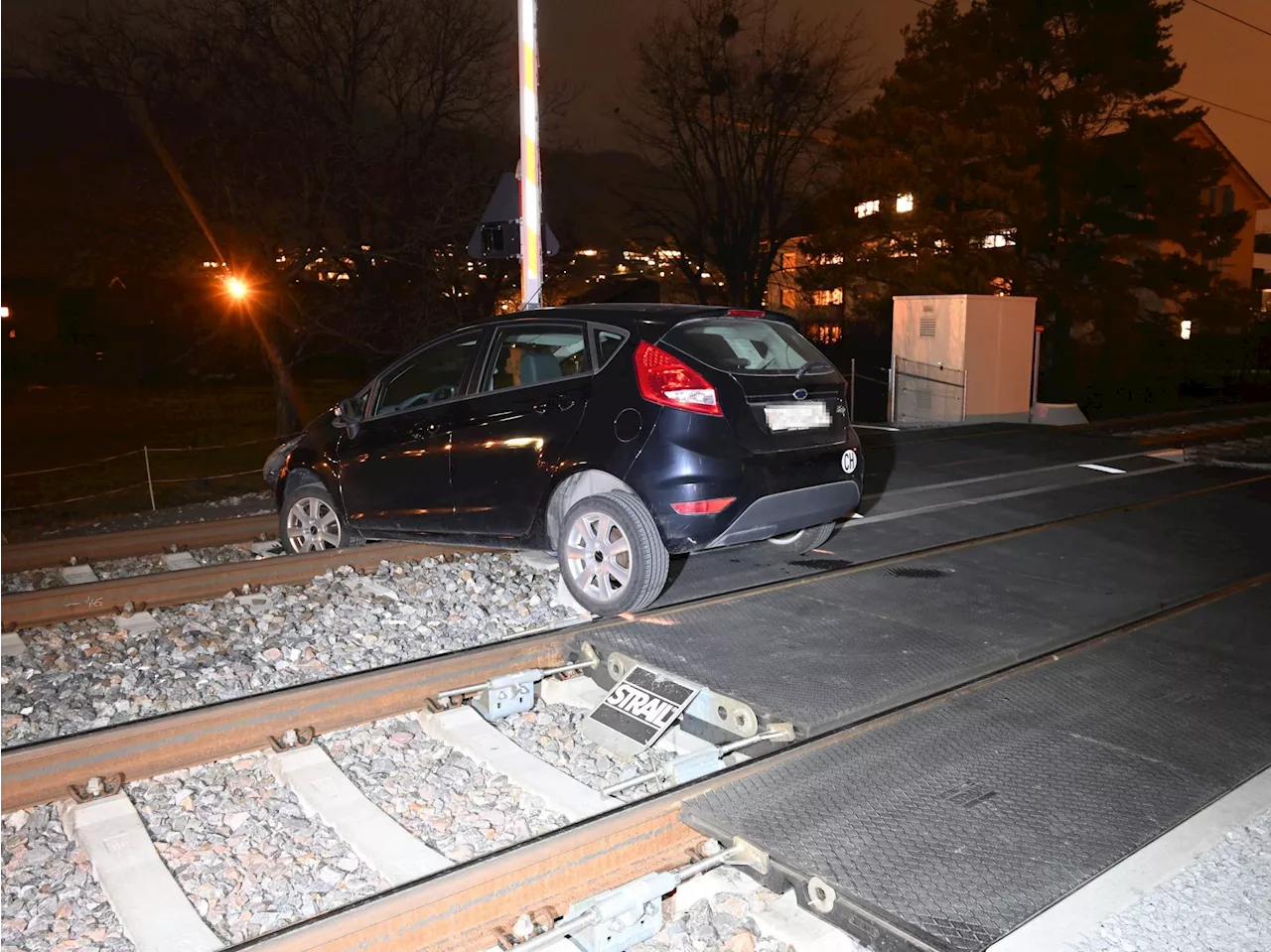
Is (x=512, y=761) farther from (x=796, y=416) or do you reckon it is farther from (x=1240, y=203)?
(x=1240, y=203)

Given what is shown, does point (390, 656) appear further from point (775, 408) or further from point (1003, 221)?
point (1003, 221)

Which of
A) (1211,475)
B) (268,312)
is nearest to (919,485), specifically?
(1211,475)

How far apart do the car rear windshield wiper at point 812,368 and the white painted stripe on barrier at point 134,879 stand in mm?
3991

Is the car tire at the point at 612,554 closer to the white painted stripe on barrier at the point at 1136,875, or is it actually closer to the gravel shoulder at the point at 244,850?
the gravel shoulder at the point at 244,850

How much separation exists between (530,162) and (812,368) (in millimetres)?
4141

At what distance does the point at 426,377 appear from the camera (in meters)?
7.13

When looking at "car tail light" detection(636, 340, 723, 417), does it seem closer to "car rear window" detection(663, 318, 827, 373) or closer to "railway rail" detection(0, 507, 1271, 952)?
"car rear window" detection(663, 318, 827, 373)

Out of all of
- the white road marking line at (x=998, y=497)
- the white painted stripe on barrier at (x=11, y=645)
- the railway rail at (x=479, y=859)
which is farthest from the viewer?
the white road marking line at (x=998, y=497)

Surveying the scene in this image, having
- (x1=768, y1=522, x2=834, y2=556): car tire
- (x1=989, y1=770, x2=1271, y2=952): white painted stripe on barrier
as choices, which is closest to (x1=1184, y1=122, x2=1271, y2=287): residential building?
(x1=768, y1=522, x2=834, y2=556): car tire

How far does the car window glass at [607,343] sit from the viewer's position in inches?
222

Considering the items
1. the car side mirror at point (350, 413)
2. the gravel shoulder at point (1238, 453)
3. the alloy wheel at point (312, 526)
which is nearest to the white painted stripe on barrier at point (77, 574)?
the alloy wheel at point (312, 526)

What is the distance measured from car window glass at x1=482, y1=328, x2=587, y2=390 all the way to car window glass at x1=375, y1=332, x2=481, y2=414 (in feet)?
Answer: 0.73

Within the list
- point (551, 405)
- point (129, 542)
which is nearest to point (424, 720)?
point (551, 405)

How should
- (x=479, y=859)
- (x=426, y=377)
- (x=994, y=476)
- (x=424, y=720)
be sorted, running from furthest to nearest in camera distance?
1. (x=994, y=476)
2. (x=426, y=377)
3. (x=424, y=720)
4. (x=479, y=859)
